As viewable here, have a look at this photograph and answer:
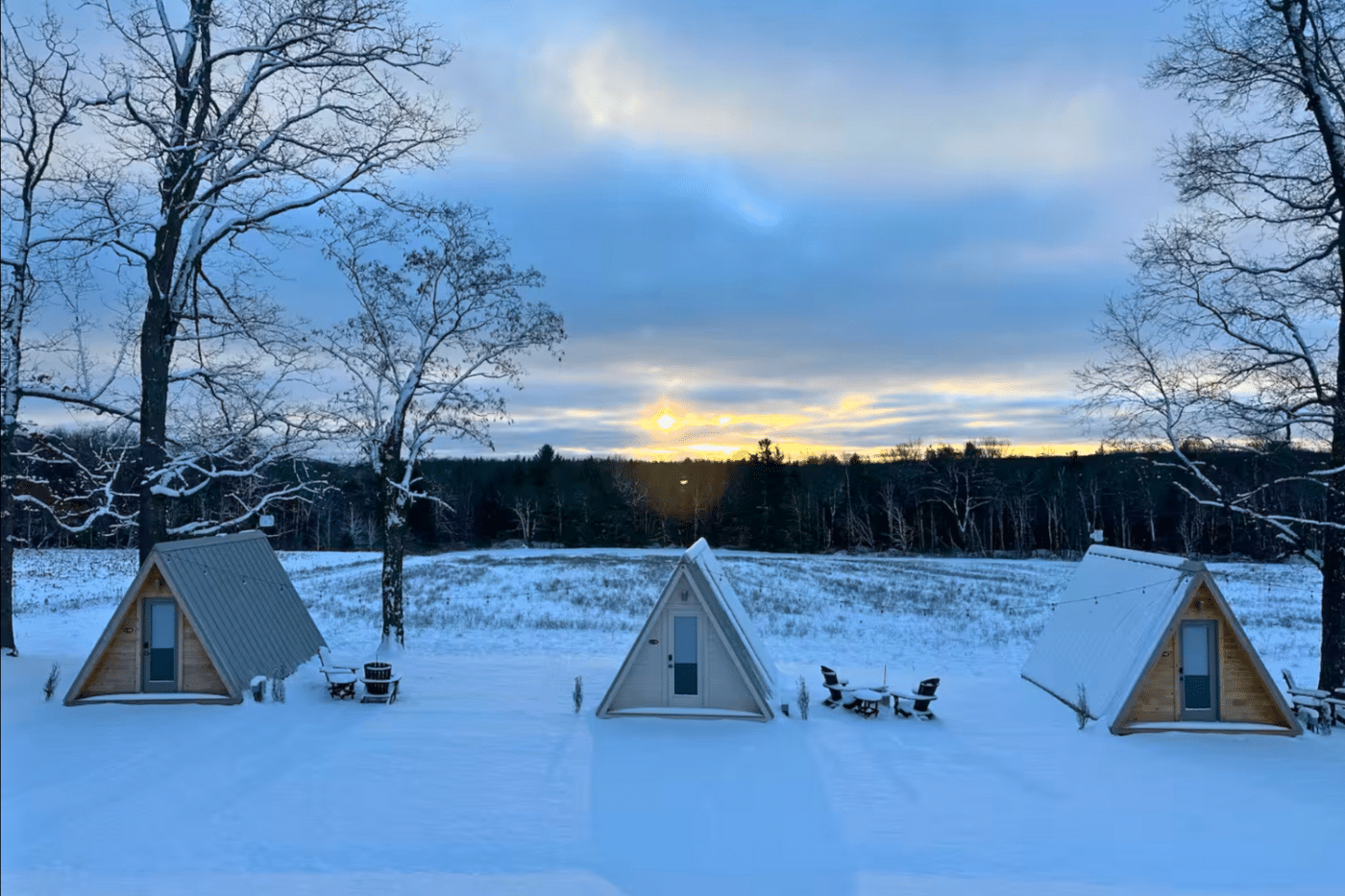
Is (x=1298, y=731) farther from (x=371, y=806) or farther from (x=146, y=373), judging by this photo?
(x=146, y=373)

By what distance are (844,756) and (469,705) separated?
726 cm

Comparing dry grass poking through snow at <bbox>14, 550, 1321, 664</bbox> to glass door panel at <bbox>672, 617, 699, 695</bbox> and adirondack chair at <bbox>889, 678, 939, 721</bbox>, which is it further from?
glass door panel at <bbox>672, 617, 699, 695</bbox>

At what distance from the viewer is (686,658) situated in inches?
586

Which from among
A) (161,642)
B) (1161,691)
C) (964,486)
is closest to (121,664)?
(161,642)

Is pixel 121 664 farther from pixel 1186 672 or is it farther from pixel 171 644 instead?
pixel 1186 672

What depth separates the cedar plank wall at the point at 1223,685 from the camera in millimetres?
14164

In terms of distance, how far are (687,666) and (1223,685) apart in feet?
32.0

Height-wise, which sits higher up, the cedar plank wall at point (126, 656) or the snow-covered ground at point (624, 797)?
the cedar plank wall at point (126, 656)

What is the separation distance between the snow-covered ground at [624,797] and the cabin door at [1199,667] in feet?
2.07

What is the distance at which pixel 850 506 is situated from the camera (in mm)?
70750

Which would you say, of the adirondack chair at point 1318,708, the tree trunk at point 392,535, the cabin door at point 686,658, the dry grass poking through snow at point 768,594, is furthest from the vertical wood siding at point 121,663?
the adirondack chair at point 1318,708

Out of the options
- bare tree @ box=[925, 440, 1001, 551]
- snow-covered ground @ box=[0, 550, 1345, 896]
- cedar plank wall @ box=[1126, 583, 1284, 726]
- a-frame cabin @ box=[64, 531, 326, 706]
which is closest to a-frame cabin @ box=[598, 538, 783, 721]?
snow-covered ground @ box=[0, 550, 1345, 896]

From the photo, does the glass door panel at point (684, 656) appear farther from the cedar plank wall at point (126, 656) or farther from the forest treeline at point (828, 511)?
the forest treeline at point (828, 511)

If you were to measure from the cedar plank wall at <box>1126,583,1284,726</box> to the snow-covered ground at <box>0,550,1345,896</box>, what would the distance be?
2.08 feet
